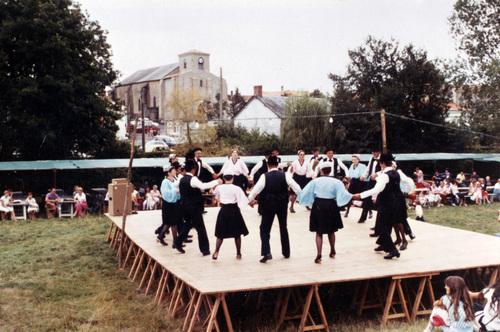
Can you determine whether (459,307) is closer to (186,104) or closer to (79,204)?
(79,204)

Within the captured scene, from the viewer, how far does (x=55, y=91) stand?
89.1ft

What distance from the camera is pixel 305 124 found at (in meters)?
42.5

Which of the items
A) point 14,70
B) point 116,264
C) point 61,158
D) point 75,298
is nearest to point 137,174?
point 61,158

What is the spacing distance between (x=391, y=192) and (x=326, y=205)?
1.26 m

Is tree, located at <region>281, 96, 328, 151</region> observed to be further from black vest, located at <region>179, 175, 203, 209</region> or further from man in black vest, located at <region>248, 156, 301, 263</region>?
man in black vest, located at <region>248, 156, 301, 263</region>

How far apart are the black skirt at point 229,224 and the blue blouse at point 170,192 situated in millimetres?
1934

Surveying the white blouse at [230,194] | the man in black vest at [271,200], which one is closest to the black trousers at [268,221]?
the man in black vest at [271,200]

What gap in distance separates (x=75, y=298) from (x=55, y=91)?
59.2 feet

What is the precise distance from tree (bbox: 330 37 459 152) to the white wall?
1026cm

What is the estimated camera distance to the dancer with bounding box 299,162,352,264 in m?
10.1

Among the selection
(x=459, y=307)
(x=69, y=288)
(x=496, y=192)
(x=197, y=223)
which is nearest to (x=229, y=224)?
(x=197, y=223)

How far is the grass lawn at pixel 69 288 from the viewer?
9477 mm

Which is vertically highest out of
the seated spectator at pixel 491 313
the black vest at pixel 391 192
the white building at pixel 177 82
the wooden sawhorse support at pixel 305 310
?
the white building at pixel 177 82

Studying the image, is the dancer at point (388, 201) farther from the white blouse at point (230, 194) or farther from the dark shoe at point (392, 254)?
the white blouse at point (230, 194)
